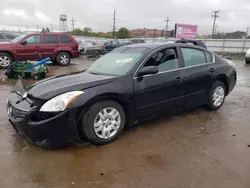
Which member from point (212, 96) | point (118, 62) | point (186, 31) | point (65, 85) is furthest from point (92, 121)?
point (186, 31)

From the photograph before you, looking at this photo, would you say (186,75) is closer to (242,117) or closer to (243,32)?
(242,117)

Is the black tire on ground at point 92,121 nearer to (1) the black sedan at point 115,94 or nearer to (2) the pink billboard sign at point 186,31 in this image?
(1) the black sedan at point 115,94

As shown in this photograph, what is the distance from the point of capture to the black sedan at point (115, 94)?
3350 mm

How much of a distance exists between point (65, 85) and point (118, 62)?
1161 mm

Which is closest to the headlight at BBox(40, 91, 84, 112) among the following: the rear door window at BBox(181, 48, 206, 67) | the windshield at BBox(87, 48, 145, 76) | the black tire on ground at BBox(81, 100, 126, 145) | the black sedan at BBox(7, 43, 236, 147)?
the black sedan at BBox(7, 43, 236, 147)

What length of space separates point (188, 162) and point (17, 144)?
2.47 meters

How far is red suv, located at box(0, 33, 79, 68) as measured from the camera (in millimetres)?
11773

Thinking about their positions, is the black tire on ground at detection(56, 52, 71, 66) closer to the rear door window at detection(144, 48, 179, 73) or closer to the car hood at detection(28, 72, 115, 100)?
the car hood at detection(28, 72, 115, 100)

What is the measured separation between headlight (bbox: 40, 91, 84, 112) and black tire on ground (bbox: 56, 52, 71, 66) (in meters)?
10.2

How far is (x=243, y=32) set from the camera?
1191 inches

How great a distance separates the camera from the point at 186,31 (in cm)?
3806

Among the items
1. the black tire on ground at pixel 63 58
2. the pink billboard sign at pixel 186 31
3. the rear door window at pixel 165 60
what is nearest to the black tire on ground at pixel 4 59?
the black tire on ground at pixel 63 58

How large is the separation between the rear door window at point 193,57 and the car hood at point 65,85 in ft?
5.55

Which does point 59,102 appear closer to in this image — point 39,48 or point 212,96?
point 212,96
